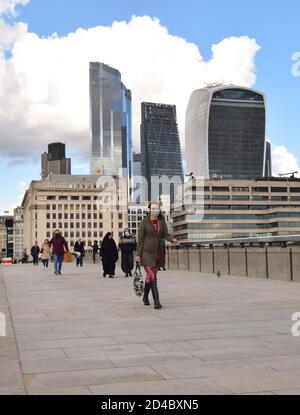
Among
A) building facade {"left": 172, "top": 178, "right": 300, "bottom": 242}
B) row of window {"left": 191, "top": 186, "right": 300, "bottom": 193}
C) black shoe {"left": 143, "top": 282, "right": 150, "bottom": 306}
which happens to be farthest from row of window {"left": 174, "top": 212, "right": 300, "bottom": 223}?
black shoe {"left": 143, "top": 282, "right": 150, "bottom": 306}

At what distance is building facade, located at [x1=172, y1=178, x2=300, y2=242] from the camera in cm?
15700

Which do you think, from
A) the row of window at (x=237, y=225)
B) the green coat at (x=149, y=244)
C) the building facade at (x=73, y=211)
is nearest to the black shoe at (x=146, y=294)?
the green coat at (x=149, y=244)

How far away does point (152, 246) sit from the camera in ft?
36.1

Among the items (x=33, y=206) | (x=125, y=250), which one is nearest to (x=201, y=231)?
(x=33, y=206)

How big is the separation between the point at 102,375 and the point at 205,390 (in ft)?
3.66

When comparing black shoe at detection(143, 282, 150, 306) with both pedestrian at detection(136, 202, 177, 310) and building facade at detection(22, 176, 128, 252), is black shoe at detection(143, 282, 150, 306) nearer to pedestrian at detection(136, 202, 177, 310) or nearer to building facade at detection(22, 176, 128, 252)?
pedestrian at detection(136, 202, 177, 310)

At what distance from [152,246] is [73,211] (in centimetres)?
17552

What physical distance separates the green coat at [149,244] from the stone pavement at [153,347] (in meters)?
0.91

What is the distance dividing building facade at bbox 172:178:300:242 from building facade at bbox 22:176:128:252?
3078 centimetres

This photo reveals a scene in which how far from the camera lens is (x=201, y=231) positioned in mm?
157750
